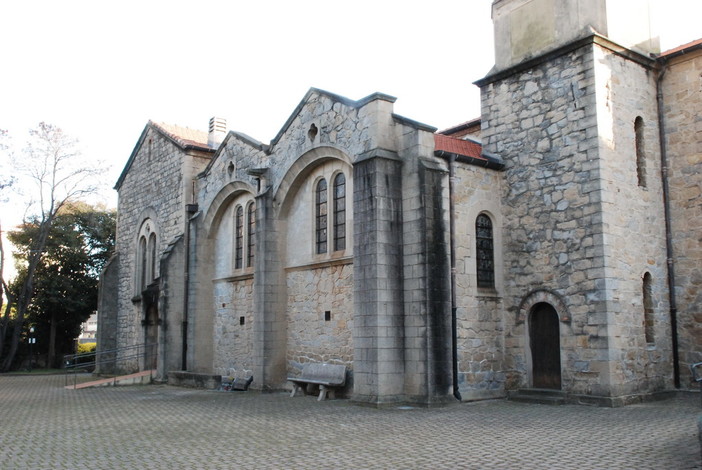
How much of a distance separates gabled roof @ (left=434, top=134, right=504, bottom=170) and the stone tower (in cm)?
33

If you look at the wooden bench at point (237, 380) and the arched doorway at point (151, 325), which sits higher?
the arched doorway at point (151, 325)

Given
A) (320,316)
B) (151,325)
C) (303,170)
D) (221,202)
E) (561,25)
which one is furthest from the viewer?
(151,325)

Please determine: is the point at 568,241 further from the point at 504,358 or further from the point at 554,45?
the point at 554,45

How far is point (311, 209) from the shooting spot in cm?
1596

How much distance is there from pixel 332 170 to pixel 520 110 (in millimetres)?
4514

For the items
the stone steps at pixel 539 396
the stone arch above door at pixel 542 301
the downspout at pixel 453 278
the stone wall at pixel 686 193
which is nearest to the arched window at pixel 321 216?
the downspout at pixel 453 278

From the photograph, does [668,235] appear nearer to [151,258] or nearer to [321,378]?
[321,378]

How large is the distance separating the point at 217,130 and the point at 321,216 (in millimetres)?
8909

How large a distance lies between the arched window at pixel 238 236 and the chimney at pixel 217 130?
472 cm

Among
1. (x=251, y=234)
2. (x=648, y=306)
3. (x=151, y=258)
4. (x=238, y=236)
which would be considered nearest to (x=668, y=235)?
(x=648, y=306)

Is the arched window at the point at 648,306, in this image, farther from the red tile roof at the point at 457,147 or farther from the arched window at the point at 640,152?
the red tile roof at the point at 457,147

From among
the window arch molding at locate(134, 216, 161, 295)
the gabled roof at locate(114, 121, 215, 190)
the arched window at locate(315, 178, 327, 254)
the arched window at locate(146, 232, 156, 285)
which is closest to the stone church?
the arched window at locate(315, 178, 327, 254)

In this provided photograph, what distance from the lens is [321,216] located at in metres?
15.8

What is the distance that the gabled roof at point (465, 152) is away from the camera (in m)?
13.8
